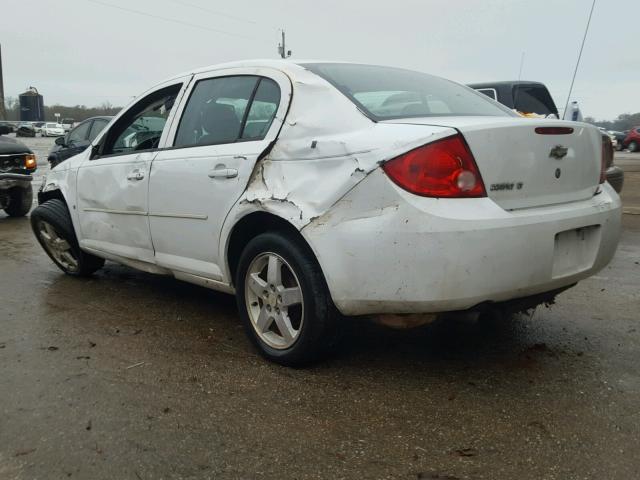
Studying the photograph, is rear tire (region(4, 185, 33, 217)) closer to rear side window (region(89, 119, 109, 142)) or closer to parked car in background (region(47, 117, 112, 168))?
parked car in background (region(47, 117, 112, 168))

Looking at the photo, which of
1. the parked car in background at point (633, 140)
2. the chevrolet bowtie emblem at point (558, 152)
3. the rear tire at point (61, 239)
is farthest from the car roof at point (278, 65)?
the parked car in background at point (633, 140)

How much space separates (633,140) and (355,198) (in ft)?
118

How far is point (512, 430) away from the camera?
7.84 feet

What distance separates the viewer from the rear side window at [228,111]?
3.19 m

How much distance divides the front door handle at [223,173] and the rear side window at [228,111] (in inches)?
7.7

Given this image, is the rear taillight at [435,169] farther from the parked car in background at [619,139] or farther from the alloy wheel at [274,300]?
the parked car in background at [619,139]

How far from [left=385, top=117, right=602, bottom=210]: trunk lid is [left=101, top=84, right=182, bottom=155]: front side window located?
5.98 feet

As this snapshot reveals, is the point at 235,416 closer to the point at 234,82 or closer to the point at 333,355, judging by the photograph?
the point at 333,355

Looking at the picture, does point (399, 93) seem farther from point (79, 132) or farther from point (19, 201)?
point (79, 132)

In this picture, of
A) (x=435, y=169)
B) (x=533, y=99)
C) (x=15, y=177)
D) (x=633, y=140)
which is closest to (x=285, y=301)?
(x=435, y=169)

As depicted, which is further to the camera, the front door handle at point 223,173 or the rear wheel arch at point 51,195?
the rear wheel arch at point 51,195

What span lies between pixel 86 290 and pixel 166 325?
49.2 inches

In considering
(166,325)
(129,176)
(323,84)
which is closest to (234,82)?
(323,84)

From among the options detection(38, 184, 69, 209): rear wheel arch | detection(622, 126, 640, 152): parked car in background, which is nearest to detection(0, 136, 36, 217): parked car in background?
detection(38, 184, 69, 209): rear wheel arch
